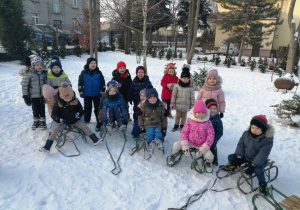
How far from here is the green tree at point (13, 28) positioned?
35.8ft

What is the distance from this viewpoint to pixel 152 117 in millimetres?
4148

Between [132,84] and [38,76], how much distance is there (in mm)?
1956

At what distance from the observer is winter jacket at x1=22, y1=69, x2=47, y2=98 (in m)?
4.54

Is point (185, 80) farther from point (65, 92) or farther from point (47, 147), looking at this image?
point (47, 147)

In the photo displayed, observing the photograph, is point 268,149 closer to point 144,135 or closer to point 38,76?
point 144,135

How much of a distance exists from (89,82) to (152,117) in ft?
5.56

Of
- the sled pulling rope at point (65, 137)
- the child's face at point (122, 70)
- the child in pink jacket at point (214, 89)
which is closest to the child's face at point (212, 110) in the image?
the child in pink jacket at point (214, 89)

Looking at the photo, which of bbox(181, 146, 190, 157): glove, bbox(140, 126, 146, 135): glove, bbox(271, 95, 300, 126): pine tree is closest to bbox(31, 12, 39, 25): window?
bbox(140, 126, 146, 135): glove

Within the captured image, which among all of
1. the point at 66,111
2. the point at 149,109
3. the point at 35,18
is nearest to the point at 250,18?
the point at 149,109

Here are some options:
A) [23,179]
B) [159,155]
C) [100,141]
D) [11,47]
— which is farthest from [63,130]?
[11,47]

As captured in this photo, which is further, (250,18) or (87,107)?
(250,18)

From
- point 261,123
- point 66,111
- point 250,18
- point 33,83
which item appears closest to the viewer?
point 261,123

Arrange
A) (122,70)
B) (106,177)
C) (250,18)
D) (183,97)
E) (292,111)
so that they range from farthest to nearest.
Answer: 1. (250,18)
2. (292,111)
3. (122,70)
4. (183,97)
5. (106,177)

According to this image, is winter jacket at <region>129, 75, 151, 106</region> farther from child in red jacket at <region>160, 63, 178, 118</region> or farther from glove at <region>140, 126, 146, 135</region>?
glove at <region>140, 126, 146, 135</region>
